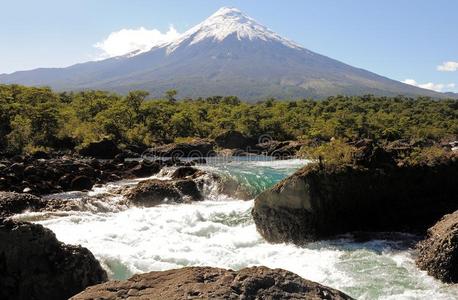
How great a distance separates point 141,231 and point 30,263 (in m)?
6.94

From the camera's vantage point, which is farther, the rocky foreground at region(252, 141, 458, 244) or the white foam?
the rocky foreground at region(252, 141, 458, 244)

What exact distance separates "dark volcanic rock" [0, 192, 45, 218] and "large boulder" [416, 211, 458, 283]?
510 inches

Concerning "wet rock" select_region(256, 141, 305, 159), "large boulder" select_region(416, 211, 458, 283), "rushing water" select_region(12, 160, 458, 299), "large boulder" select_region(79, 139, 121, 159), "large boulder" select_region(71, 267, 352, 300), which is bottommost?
"wet rock" select_region(256, 141, 305, 159)

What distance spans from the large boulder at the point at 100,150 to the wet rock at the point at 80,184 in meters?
14.9

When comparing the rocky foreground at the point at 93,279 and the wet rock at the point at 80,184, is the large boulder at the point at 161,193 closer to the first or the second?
the wet rock at the point at 80,184

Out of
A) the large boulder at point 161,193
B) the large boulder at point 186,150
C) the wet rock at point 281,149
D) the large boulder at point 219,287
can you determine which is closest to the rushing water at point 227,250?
the large boulder at point 161,193

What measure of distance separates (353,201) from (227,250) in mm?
3714

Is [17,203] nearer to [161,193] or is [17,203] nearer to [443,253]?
[161,193]

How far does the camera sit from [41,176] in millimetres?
22859

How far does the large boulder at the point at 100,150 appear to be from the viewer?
122ft

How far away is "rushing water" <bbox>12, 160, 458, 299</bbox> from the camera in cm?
921

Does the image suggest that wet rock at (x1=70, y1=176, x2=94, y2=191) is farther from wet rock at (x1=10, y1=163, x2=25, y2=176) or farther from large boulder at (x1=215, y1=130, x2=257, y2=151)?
large boulder at (x1=215, y1=130, x2=257, y2=151)

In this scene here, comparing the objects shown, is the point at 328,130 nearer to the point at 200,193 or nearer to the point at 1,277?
the point at 200,193

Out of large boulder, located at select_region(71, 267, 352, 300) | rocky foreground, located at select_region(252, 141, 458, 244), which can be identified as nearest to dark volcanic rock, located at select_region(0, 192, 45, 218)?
rocky foreground, located at select_region(252, 141, 458, 244)
